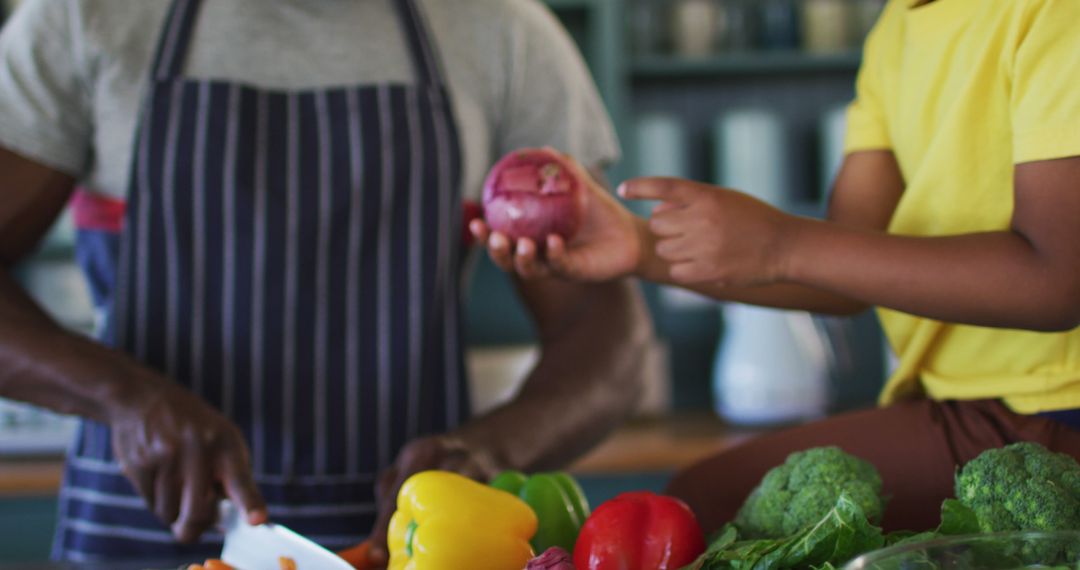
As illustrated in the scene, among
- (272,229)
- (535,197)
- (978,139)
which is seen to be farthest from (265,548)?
(978,139)

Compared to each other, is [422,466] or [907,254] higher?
[907,254]

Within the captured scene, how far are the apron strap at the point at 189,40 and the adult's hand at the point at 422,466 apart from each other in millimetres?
494

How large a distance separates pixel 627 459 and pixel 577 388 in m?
0.98

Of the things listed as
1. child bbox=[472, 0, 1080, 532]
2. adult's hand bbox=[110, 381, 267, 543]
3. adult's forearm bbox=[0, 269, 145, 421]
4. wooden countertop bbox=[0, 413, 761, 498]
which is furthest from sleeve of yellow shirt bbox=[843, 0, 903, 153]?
wooden countertop bbox=[0, 413, 761, 498]

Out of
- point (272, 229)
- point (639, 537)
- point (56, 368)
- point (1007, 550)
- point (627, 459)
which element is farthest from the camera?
point (627, 459)

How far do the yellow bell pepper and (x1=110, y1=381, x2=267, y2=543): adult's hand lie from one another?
190 millimetres

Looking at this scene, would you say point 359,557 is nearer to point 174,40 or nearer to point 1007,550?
point 1007,550

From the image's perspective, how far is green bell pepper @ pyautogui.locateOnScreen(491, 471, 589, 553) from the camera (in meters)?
0.91

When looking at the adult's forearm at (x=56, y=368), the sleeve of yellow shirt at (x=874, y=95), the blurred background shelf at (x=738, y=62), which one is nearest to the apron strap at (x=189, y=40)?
the adult's forearm at (x=56, y=368)

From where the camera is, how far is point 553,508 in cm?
91

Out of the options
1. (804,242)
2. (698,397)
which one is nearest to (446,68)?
(804,242)

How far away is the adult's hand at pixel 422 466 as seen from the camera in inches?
38.8

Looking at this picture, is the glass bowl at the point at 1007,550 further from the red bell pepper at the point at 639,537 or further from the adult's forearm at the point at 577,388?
the adult's forearm at the point at 577,388

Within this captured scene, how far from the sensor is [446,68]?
1391mm
